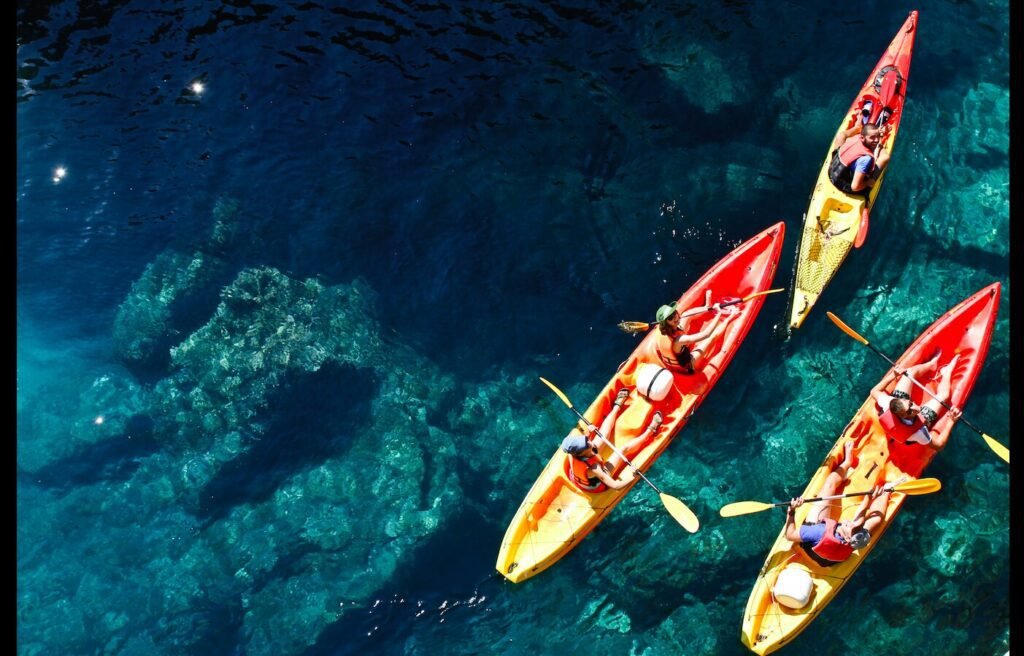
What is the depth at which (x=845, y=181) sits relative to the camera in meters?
13.2

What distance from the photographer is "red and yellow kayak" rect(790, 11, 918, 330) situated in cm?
1286

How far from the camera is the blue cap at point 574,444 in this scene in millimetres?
11344

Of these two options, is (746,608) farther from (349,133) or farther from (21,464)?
(21,464)

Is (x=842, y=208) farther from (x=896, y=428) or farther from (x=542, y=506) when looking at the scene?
(x=542, y=506)

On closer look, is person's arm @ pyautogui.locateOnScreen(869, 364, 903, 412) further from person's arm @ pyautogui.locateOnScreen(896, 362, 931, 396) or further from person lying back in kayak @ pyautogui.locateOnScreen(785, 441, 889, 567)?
person lying back in kayak @ pyautogui.locateOnScreen(785, 441, 889, 567)

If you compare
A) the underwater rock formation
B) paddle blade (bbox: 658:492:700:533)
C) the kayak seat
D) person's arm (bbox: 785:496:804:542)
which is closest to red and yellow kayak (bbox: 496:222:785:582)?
the kayak seat

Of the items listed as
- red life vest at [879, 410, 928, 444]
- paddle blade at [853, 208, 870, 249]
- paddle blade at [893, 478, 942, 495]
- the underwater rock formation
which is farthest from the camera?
the underwater rock formation

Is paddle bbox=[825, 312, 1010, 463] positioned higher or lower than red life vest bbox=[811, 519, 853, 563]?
higher

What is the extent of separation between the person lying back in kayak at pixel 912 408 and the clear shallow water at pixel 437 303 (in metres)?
0.68

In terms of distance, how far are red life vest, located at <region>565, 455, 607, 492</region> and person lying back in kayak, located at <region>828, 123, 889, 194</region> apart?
20.7ft

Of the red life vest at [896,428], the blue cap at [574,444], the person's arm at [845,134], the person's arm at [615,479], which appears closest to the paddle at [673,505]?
the person's arm at [615,479]

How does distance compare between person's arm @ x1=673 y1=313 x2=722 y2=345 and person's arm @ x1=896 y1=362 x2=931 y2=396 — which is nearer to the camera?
person's arm @ x1=896 y1=362 x2=931 y2=396

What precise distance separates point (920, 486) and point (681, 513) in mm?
Result: 3302
